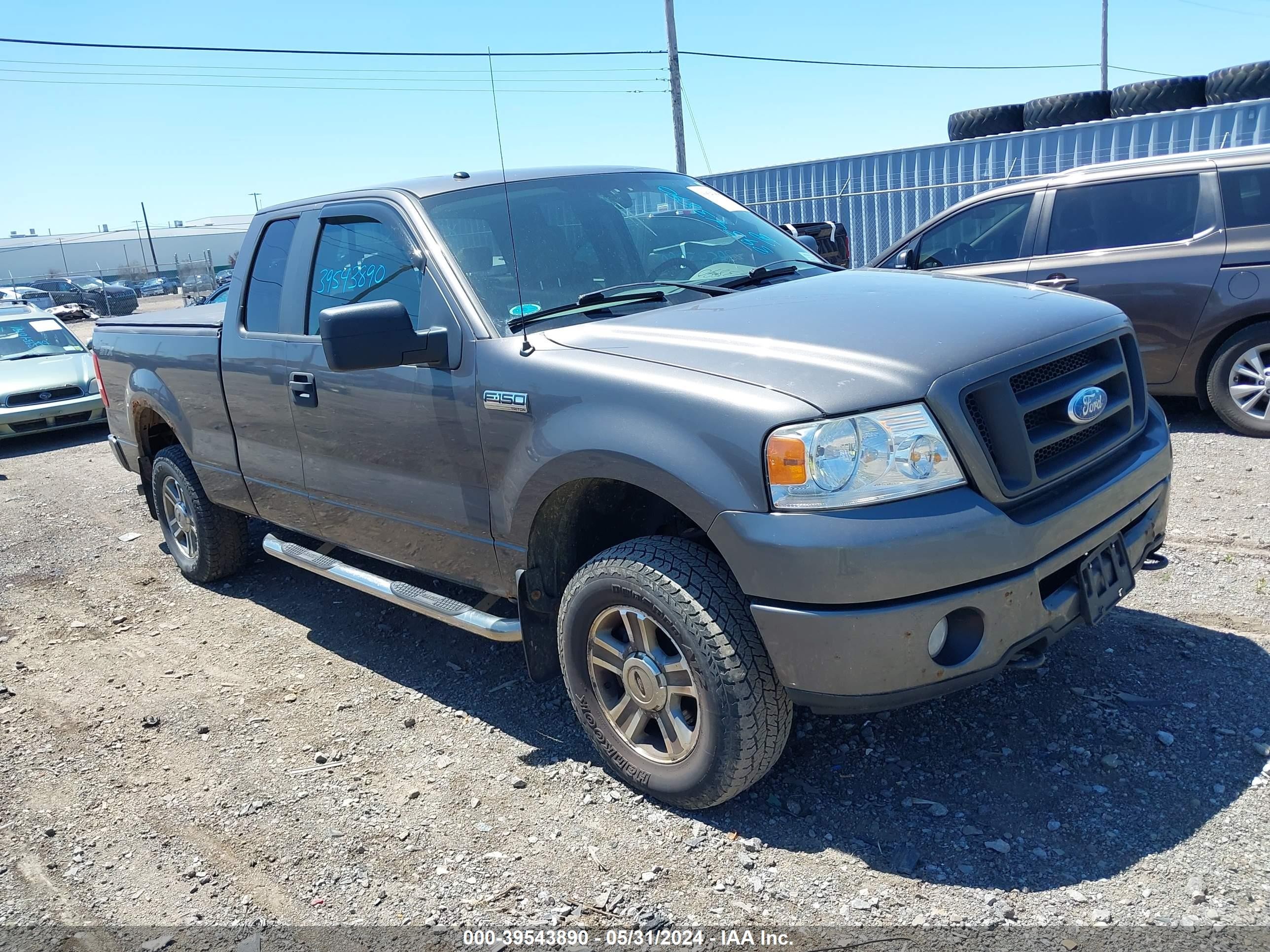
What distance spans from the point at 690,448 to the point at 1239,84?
17.1 metres

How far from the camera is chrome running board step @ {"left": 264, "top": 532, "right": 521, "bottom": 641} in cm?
354

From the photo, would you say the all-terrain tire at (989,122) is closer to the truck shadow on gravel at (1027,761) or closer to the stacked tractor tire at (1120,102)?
the stacked tractor tire at (1120,102)

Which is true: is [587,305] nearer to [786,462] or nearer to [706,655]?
[786,462]

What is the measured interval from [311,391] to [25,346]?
10.5 meters

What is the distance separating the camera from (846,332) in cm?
295

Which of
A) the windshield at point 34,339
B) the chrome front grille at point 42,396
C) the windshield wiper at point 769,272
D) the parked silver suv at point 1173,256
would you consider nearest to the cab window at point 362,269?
the windshield wiper at point 769,272

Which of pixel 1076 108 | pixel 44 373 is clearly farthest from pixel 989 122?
pixel 44 373

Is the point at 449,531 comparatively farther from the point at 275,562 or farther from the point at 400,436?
the point at 275,562

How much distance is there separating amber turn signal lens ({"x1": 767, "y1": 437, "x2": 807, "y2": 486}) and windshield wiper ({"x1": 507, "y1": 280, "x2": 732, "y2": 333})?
44.6 inches

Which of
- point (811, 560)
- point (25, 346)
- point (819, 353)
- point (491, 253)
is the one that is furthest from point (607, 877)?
point (25, 346)

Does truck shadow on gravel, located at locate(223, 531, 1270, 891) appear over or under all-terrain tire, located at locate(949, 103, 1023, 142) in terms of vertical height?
under

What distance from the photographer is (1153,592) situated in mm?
4340

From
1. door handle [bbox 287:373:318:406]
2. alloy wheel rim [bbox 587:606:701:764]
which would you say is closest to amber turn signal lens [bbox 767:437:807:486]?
alloy wheel rim [bbox 587:606:701:764]

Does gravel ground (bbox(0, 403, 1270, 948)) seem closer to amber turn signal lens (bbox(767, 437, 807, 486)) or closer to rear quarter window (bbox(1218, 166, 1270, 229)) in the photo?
amber turn signal lens (bbox(767, 437, 807, 486))
